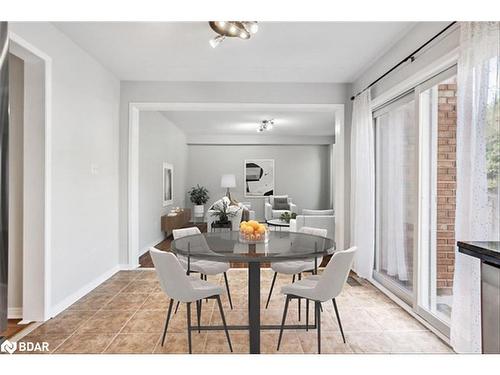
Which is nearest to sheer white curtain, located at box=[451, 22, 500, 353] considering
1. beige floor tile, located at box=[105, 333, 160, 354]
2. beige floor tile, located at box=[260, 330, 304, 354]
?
beige floor tile, located at box=[260, 330, 304, 354]

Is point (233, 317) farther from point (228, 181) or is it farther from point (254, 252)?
point (228, 181)

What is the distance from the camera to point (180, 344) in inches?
99.7

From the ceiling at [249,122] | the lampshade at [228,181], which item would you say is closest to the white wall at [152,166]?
the ceiling at [249,122]

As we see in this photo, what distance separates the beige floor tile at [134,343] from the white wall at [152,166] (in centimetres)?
304

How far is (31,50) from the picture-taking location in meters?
2.78

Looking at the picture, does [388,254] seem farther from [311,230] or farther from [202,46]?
[202,46]

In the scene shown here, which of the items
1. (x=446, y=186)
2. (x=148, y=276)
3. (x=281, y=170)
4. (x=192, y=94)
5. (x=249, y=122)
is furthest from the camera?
(x=281, y=170)

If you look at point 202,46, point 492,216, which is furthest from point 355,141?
point 492,216

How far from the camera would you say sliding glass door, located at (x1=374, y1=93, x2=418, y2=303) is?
3381mm

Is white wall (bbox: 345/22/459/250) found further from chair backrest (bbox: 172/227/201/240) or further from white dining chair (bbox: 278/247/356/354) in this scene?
chair backrest (bbox: 172/227/201/240)

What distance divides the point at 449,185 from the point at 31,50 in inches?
144

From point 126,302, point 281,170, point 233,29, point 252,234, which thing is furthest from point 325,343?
point 281,170

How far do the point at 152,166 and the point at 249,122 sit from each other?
285 cm

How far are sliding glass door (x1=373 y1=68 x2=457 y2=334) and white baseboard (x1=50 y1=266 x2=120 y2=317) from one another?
3.33 m
